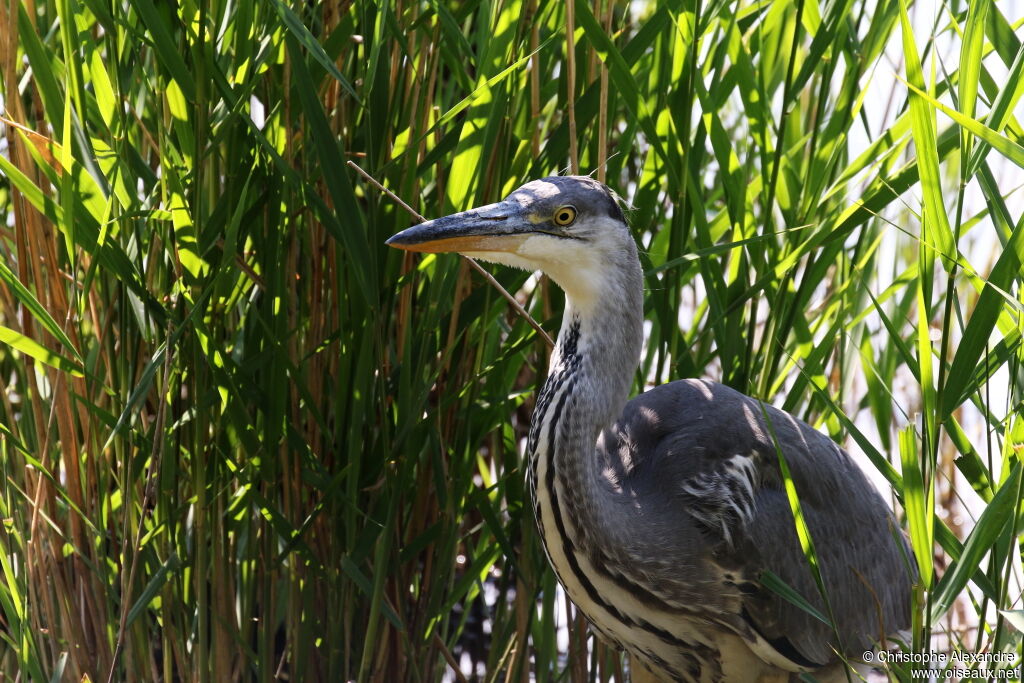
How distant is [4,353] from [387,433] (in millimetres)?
894

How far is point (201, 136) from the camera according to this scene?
5.41ft

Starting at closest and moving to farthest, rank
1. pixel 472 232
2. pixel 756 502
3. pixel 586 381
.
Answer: pixel 472 232 → pixel 586 381 → pixel 756 502

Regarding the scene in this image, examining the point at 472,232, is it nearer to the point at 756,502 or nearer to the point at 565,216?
the point at 565,216

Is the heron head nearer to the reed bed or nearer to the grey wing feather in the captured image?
the reed bed

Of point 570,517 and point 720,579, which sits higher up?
point 570,517

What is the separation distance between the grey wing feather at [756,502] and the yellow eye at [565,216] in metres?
0.42

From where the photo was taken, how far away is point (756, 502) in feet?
6.11

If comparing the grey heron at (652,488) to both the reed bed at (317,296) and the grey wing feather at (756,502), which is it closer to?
the grey wing feather at (756,502)

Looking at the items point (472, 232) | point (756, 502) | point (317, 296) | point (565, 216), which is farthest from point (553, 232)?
point (756, 502)

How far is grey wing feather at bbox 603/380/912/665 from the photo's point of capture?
1823 mm

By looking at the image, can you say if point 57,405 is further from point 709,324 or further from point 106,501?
point 709,324

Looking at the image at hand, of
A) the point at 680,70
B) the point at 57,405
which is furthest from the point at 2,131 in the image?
the point at 680,70

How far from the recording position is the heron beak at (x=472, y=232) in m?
1.57

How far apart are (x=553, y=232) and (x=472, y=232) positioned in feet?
0.49
